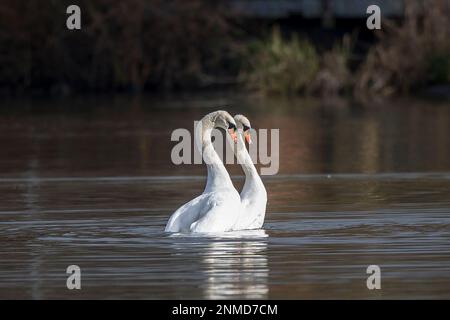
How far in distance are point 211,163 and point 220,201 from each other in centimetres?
62

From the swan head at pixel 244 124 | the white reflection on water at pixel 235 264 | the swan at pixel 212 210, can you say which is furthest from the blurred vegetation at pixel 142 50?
the white reflection on water at pixel 235 264

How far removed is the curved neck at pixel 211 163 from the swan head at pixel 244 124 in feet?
1.18

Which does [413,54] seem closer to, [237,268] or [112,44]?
[112,44]

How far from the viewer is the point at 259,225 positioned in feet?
44.0

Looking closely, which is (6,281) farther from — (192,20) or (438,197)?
(192,20)

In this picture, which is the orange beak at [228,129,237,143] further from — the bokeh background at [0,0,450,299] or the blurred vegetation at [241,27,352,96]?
the blurred vegetation at [241,27,352,96]

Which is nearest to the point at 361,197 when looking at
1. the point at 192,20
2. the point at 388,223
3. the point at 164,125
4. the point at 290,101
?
the point at 388,223

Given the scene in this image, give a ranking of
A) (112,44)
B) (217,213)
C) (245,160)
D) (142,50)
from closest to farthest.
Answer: (217,213) → (245,160) → (112,44) → (142,50)

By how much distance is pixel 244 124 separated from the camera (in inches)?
563

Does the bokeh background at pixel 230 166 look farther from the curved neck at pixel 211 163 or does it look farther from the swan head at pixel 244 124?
the swan head at pixel 244 124

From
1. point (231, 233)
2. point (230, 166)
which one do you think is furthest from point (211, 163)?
point (230, 166)

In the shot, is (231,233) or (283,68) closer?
(231,233)

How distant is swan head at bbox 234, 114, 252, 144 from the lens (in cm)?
1427
